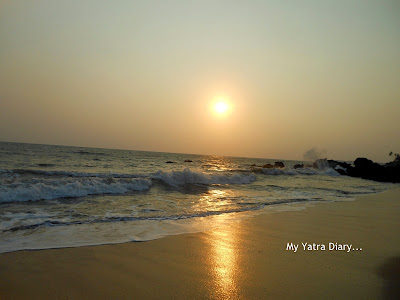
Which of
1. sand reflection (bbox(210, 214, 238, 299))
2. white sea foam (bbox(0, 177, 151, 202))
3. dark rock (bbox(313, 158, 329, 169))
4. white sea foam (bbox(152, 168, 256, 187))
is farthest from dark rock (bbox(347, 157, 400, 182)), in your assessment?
sand reflection (bbox(210, 214, 238, 299))

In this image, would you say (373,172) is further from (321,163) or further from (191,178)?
(191,178)

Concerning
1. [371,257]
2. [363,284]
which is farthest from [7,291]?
[371,257]

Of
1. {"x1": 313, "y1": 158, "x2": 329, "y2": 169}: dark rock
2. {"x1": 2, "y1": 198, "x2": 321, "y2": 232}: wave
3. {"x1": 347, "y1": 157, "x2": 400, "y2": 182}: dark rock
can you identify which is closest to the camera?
{"x1": 2, "y1": 198, "x2": 321, "y2": 232}: wave

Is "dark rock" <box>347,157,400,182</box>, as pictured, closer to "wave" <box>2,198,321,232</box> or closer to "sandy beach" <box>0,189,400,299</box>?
"wave" <box>2,198,321,232</box>

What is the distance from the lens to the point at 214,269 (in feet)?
14.0

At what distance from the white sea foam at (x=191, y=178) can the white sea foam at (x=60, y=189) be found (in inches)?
119

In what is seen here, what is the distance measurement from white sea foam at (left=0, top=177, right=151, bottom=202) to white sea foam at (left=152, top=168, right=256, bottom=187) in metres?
3.02

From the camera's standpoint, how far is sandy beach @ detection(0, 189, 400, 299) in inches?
137

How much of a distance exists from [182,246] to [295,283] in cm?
231

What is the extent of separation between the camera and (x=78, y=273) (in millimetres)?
4004

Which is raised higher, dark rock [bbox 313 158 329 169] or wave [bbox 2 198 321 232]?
dark rock [bbox 313 158 329 169]

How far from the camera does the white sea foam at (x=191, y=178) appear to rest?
18.2 m

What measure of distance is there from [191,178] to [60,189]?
9.18m

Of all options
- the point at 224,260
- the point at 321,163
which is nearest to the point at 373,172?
the point at 321,163
